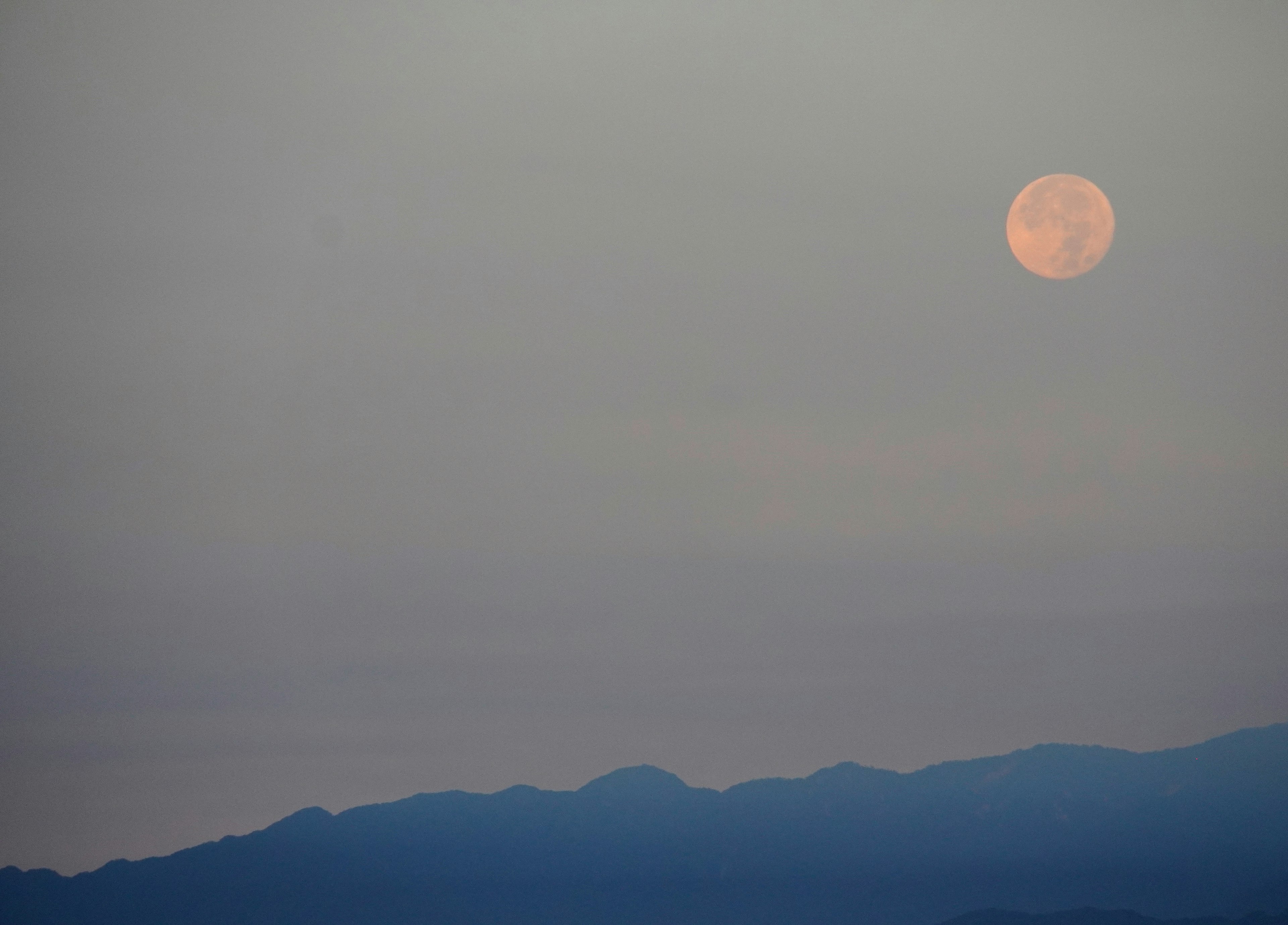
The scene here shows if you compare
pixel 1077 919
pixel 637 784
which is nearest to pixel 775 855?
pixel 637 784

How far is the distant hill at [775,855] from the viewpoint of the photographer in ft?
19.4

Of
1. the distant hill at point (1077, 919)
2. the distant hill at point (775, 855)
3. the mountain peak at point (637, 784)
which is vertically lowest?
the distant hill at point (1077, 919)

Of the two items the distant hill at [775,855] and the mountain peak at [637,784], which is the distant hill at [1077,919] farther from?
the mountain peak at [637,784]

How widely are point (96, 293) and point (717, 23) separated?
318cm

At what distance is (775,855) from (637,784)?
0.70m

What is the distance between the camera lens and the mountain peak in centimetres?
596

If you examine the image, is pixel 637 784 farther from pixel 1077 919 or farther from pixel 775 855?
pixel 1077 919

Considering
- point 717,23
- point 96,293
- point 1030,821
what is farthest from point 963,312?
point 96,293

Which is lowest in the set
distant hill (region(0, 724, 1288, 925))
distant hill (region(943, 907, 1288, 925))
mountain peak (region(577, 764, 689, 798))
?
distant hill (region(943, 907, 1288, 925))

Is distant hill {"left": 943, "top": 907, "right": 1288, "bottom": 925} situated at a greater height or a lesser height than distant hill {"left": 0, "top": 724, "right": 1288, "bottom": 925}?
lesser

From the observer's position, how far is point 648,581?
609 centimetres

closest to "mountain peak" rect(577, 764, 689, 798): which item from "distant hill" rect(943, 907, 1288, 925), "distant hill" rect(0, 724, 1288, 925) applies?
"distant hill" rect(0, 724, 1288, 925)

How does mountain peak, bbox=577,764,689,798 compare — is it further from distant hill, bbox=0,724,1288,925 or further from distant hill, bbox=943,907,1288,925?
distant hill, bbox=943,907,1288,925

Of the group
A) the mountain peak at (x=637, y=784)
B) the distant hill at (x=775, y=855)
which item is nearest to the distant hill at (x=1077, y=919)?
the distant hill at (x=775, y=855)
